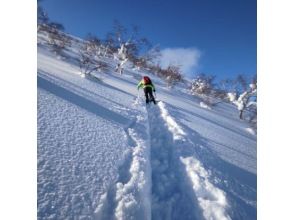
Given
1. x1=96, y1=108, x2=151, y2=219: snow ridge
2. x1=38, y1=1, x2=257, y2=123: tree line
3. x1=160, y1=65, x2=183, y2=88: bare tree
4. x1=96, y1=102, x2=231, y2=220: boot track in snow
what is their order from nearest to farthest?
x1=96, y1=108, x2=151, y2=219: snow ridge
x1=96, y1=102, x2=231, y2=220: boot track in snow
x1=38, y1=1, x2=257, y2=123: tree line
x1=160, y1=65, x2=183, y2=88: bare tree

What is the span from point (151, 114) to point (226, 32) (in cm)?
233

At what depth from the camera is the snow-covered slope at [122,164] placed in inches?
83.4

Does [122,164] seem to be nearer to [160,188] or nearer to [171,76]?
[160,188]

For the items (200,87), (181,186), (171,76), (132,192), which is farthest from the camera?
(171,76)

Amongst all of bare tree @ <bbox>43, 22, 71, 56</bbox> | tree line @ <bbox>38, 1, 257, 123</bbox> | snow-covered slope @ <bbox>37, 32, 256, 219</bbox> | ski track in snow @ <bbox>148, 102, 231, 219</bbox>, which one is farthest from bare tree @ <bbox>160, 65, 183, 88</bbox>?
ski track in snow @ <bbox>148, 102, 231, 219</bbox>

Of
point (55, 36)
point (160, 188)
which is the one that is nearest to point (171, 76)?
point (55, 36)

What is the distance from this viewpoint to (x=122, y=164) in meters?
2.73

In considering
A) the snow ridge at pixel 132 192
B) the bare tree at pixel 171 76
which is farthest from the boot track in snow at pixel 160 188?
the bare tree at pixel 171 76

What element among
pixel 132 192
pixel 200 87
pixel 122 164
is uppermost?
pixel 200 87

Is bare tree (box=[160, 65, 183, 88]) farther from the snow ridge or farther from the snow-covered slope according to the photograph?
the snow ridge

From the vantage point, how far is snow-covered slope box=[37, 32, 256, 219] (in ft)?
6.95

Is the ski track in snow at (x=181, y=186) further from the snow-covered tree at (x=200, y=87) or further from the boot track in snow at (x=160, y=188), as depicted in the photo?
the snow-covered tree at (x=200, y=87)

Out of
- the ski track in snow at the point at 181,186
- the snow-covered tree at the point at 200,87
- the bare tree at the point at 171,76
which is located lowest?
the ski track in snow at the point at 181,186
